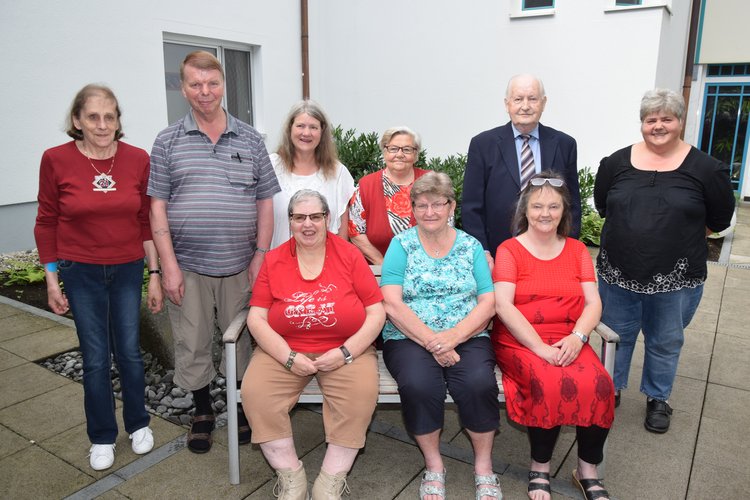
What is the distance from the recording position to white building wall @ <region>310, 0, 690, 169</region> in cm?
860

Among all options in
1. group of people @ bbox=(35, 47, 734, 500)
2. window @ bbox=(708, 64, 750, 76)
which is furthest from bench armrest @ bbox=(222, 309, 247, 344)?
window @ bbox=(708, 64, 750, 76)

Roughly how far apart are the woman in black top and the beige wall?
36.7 ft

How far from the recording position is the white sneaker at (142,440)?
316cm

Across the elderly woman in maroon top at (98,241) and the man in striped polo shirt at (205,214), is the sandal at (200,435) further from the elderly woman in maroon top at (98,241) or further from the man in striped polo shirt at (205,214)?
the elderly woman in maroon top at (98,241)

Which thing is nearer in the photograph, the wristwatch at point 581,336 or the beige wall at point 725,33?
the wristwatch at point 581,336

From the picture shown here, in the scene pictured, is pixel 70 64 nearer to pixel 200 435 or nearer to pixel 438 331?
pixel 200 435

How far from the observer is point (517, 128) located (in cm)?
336

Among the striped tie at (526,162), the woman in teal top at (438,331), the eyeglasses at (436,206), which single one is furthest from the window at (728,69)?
the eyeglasses at (436,206)

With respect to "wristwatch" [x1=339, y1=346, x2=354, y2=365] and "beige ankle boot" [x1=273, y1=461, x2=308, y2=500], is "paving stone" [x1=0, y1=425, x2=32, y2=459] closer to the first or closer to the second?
"beige ankle boot" [x1=273, y1=461, x2=308, y2=500]

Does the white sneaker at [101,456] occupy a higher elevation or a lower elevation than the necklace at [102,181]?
lower

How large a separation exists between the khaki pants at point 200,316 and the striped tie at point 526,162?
173 centimetres

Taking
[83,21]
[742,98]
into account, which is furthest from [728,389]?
[742,98]

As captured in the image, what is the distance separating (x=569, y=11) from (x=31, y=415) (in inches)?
346

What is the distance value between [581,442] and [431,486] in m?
0.78
